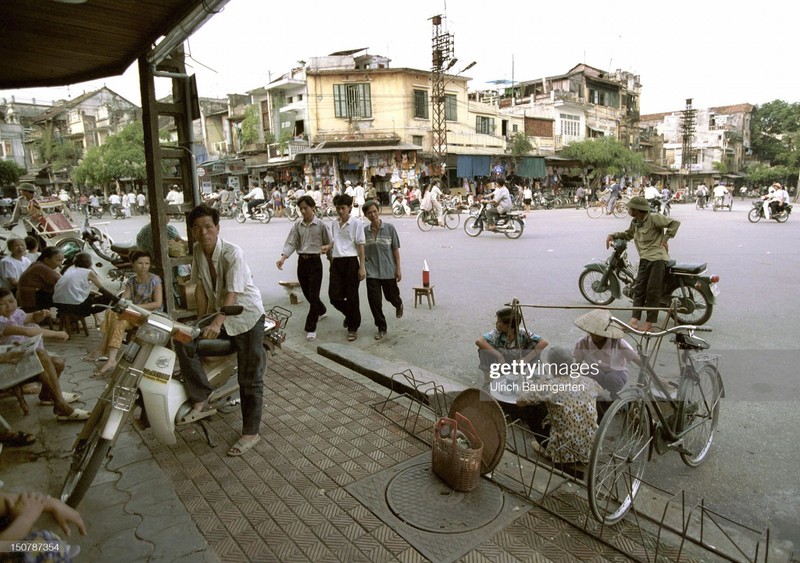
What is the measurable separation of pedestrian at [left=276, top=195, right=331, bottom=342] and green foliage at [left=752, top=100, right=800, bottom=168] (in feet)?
223

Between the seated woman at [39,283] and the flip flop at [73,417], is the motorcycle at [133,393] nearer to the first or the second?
the flip flop at [73,417]

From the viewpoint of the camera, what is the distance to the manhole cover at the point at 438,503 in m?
2.78

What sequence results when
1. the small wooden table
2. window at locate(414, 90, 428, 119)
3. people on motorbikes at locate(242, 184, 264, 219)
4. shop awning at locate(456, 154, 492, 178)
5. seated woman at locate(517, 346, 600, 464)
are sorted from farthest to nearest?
shop awning at locate(456, 154, 492, 178)
window at locate(414, 90, 428, 119)
people on motorbikes at locate(242, 184, 264, 219)
the small wooden table
seated woman at locate(517, 346, 600, 464)

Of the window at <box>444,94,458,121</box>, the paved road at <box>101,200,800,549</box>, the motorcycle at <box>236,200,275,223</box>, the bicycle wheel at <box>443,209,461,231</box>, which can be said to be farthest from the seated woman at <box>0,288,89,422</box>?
the window at <box>444,94,458,121</box>

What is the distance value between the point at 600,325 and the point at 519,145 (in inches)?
1361

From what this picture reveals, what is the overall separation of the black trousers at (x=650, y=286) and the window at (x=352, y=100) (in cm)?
2716

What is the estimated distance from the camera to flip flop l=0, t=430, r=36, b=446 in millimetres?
3615

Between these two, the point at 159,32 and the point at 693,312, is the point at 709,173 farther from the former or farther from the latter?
the point at 159,32

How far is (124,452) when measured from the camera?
11.8 feet

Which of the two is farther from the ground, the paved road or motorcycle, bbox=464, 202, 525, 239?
motorcycle, bbox=464, 202, 525, 239

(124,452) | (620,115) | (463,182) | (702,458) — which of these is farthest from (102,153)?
(620,115)

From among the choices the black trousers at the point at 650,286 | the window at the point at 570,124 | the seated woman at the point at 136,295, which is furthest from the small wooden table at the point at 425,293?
the window at the point at 570,124
